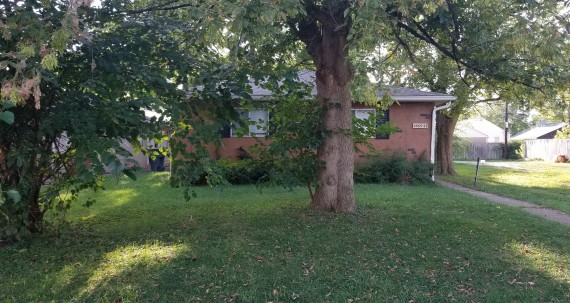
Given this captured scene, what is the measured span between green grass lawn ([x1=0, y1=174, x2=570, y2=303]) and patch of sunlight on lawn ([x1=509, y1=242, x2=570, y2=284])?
0.02 metres

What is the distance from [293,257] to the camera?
562 cm

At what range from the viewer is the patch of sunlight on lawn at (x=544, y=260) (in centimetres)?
511

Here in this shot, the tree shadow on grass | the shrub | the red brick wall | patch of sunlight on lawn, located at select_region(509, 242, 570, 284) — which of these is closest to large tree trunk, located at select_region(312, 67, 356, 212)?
the tree shadow on grass

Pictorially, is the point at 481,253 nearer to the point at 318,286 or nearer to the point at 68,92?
the point at 318,286

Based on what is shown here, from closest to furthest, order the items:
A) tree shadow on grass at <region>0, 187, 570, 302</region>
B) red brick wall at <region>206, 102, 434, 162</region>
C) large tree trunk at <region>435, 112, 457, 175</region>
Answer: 1. tree shadow on grass at <region>0, 187, 570, 302</region>
2. red brick wall at <region>206, 102, 434, 162</region>
3. large tree trunk at <region>435, 112, 457, 175</region>

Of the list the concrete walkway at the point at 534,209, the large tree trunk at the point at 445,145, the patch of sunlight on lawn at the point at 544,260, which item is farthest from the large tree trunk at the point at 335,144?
the large tree trunk at the point at 445,145

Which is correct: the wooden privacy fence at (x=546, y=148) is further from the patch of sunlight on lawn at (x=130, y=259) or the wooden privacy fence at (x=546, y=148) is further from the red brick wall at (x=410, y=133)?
the patch of sunlight on lawn at (x=130, y=259)

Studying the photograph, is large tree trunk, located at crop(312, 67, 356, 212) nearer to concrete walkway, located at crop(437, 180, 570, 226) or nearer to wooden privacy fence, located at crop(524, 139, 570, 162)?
concrete walkway, located at crop(437, 180, 570, 226)

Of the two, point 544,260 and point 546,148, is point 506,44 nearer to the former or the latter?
point 544,260

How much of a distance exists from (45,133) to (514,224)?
732 centimetres

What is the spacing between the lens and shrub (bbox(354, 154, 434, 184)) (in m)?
13.6

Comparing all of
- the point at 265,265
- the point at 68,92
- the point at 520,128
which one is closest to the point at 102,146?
the point at 68,92

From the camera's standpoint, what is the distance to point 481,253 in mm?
5855

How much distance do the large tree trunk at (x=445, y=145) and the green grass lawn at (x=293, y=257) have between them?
9.49 m
